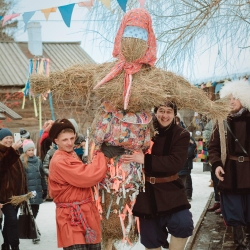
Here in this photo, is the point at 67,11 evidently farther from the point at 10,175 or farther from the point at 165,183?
the point at 165,183

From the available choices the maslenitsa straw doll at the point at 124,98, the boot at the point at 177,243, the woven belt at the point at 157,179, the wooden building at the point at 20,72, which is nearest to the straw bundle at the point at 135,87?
the maslenitsa straw doll at the point at 124,98

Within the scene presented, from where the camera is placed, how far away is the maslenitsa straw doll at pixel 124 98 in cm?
320

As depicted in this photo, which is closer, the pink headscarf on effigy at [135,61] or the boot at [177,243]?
the pink headscarf on effigy at [135,61]

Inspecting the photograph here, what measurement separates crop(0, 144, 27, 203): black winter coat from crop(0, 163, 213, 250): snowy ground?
2.73 feet

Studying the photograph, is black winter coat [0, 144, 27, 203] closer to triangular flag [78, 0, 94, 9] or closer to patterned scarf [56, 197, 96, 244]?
patterned scarf [56, 197, 96, 244]

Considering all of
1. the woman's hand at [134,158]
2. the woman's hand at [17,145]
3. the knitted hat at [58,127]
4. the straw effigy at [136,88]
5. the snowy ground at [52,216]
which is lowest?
the snowy ground at [52,216]

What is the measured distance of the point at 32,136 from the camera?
1539 cm

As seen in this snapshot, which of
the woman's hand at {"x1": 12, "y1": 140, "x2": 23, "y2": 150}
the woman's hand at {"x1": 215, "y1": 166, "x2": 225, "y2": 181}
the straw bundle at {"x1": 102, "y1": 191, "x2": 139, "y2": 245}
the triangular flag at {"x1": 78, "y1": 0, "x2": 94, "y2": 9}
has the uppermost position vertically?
the triangular flag at {"x1": 78, "y1": 0, "x2": 94, "y2": 9}

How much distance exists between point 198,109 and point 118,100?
2.20ft

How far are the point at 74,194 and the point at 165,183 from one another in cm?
79

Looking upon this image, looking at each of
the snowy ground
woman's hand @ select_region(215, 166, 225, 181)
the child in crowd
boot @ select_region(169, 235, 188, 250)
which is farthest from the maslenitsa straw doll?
the child in crowd

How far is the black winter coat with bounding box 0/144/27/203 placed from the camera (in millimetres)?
4648

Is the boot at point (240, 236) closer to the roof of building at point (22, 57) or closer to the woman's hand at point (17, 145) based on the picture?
the woman's hand at point (17, 145)

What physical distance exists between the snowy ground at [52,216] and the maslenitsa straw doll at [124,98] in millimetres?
518
